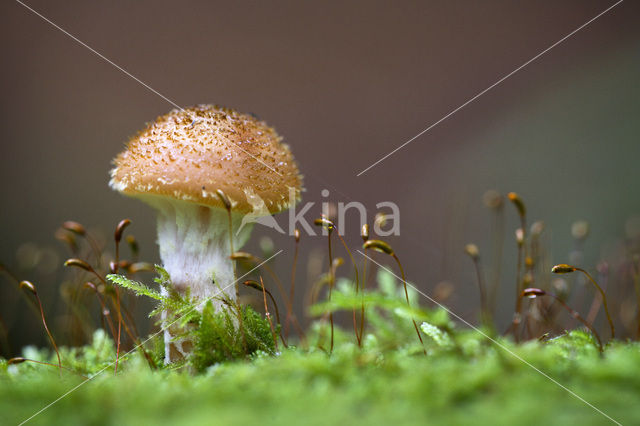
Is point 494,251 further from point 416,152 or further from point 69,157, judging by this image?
point 69,157

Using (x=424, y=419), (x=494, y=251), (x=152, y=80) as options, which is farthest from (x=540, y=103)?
(x=424, y=419)

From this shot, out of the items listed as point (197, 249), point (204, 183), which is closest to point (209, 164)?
point (204, 183)

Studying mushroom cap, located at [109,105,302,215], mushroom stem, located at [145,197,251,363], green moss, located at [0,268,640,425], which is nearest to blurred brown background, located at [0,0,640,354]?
mushroom stem, located at [145,197,251,363]

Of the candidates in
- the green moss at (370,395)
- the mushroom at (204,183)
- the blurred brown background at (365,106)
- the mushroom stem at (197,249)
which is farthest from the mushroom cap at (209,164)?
the blurred brown background at (365,106)

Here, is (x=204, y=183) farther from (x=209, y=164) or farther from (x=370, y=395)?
(x=370, y=395)

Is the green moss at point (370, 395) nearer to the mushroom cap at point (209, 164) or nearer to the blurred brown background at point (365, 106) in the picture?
the mushroom cap at point (209, 164)

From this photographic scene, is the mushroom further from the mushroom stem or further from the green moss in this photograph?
the green moss

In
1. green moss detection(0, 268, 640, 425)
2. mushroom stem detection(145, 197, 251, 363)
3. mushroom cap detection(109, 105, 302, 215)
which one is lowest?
green moss detection(0, 268, 640, 425)
